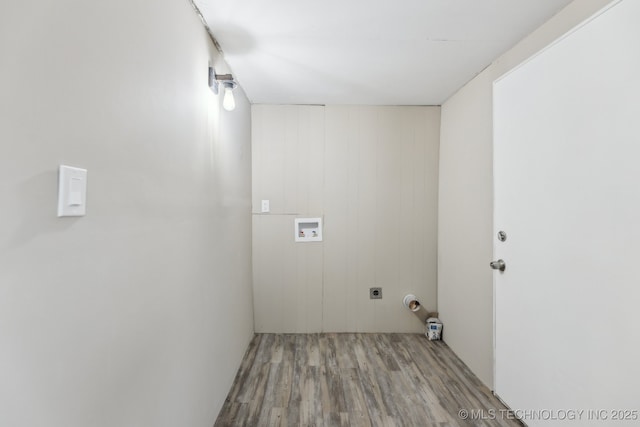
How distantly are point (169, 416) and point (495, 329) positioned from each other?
1.90 metres

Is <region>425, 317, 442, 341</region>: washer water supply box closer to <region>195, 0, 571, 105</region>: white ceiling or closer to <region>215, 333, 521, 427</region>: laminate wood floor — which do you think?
<region>215, 333, 521, 427</region>: laminate wood floor

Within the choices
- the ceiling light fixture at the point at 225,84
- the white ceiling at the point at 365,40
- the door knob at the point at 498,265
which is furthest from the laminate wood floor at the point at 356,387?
the white ceiling at the point at 365,40

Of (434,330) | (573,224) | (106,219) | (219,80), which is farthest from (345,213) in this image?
(106,219)

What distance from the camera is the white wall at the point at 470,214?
2066 millimetres

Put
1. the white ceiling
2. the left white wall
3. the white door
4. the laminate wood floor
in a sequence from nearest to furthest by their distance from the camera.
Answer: the left white wall → the white door → the white ceiling → the laminate wood floor

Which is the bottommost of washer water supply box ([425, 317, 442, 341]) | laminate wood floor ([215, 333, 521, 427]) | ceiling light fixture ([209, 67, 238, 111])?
laminate wood floor ([215, 333, 521, 427])

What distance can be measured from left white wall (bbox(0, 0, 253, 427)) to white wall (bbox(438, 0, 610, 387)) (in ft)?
5.90

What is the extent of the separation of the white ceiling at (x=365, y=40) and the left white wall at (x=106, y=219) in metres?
0.38

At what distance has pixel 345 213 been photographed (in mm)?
2957

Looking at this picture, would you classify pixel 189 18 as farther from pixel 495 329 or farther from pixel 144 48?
pixel 495 329

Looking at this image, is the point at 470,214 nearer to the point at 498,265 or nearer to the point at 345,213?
the point at 498,265

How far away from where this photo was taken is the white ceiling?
1.50 m

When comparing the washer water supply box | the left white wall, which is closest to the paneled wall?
the washer water supply box

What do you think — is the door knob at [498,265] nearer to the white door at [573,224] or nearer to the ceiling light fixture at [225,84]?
the white door at [573,224]
